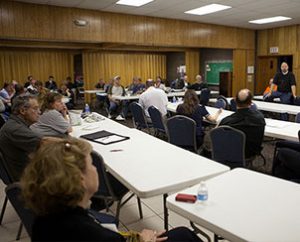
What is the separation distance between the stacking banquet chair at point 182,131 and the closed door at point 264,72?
8.80 m

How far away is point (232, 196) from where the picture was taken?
5.23ft

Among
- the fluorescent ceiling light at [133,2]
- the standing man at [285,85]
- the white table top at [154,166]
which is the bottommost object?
the white table top at [154,166]

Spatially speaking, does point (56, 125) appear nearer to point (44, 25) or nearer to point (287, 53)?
point (44, 25)

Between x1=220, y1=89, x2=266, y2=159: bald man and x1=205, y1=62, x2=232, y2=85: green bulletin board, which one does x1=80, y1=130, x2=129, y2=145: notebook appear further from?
x1=205, y1=62, x2=232, y2=85: green bulletin board

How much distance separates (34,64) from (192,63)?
7.24 metres

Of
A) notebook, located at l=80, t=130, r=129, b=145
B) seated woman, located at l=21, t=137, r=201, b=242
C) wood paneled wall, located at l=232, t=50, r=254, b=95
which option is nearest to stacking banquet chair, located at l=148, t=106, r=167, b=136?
notebook, located at l=80, t=130, r=129, b=145

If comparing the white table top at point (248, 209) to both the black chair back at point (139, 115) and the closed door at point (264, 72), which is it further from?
the closed door at point (264, 72)

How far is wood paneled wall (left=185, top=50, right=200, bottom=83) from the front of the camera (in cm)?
1215

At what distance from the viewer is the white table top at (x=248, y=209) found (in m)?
1.24

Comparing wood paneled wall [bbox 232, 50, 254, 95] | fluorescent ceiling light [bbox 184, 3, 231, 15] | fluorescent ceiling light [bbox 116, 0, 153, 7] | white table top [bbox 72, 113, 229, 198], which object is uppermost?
fluorescent ceiling light [bbox 184, 3, 231, 15]

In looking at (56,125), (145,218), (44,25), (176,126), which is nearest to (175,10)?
(44,25)

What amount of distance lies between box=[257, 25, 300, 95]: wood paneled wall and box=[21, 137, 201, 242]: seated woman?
10675 millimetres

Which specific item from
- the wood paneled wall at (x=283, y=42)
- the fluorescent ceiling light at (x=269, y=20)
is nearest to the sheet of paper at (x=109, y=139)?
the fluorescent ceiling light at (x=269, y=20)

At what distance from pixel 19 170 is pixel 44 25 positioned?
5202 mm
